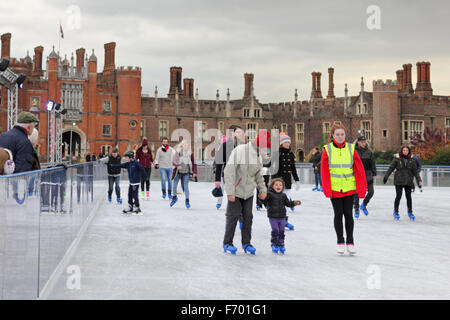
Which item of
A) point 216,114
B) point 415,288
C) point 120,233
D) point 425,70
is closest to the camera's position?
point 415,288

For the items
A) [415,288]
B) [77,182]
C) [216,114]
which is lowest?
[415,288]

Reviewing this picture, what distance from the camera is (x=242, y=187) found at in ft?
21.9

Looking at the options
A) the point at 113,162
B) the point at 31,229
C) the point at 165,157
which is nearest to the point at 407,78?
the point at 165,157

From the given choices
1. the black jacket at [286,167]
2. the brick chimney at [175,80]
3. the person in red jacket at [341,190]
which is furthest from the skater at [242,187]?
the brick chimney at [175,80]

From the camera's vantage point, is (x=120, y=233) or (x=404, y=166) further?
(x=404, y=166)

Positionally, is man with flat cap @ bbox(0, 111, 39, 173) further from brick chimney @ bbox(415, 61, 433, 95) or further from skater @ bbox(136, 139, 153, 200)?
brick chimney @ bbox(415, 61, 433, 95)

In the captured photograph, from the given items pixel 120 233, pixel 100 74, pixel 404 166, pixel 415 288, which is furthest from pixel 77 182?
pixel 100 74

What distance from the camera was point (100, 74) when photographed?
4994cm

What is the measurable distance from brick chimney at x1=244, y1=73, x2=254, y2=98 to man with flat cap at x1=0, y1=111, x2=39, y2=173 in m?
49.5

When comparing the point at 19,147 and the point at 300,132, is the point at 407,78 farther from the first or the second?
the point at 19,147

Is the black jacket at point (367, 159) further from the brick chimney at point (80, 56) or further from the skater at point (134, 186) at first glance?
the brick chimney at point (80, 56)

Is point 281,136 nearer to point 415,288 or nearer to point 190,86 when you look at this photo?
point 415,288
